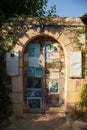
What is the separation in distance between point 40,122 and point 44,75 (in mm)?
1558

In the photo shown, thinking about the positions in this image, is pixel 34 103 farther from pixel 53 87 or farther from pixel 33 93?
pixel 53 87

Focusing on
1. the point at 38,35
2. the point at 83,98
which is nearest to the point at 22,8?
the point at 38,35

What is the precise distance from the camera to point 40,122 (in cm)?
825

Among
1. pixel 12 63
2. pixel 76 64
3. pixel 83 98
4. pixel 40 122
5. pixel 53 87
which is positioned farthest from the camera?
pixel 53 87

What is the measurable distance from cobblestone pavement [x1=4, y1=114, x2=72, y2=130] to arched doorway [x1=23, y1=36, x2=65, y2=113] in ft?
1.35

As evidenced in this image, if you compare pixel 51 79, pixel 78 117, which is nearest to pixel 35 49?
pixel 51 79

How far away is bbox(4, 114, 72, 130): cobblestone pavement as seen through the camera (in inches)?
308

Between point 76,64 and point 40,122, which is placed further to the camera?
point 76,64

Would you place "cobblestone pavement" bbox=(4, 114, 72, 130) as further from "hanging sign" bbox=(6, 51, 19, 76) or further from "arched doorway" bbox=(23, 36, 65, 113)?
"hanging sign" bbox=(6, 51, 19, 76)

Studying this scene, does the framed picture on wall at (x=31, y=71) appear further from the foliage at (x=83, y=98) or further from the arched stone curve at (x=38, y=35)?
the foliage at (x=83, y=98)

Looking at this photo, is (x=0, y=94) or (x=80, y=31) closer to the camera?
(x=0, y=94)

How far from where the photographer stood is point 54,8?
10039mm

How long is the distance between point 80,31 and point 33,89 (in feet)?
7.46

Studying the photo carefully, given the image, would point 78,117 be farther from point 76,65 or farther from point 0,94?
point 0,94
